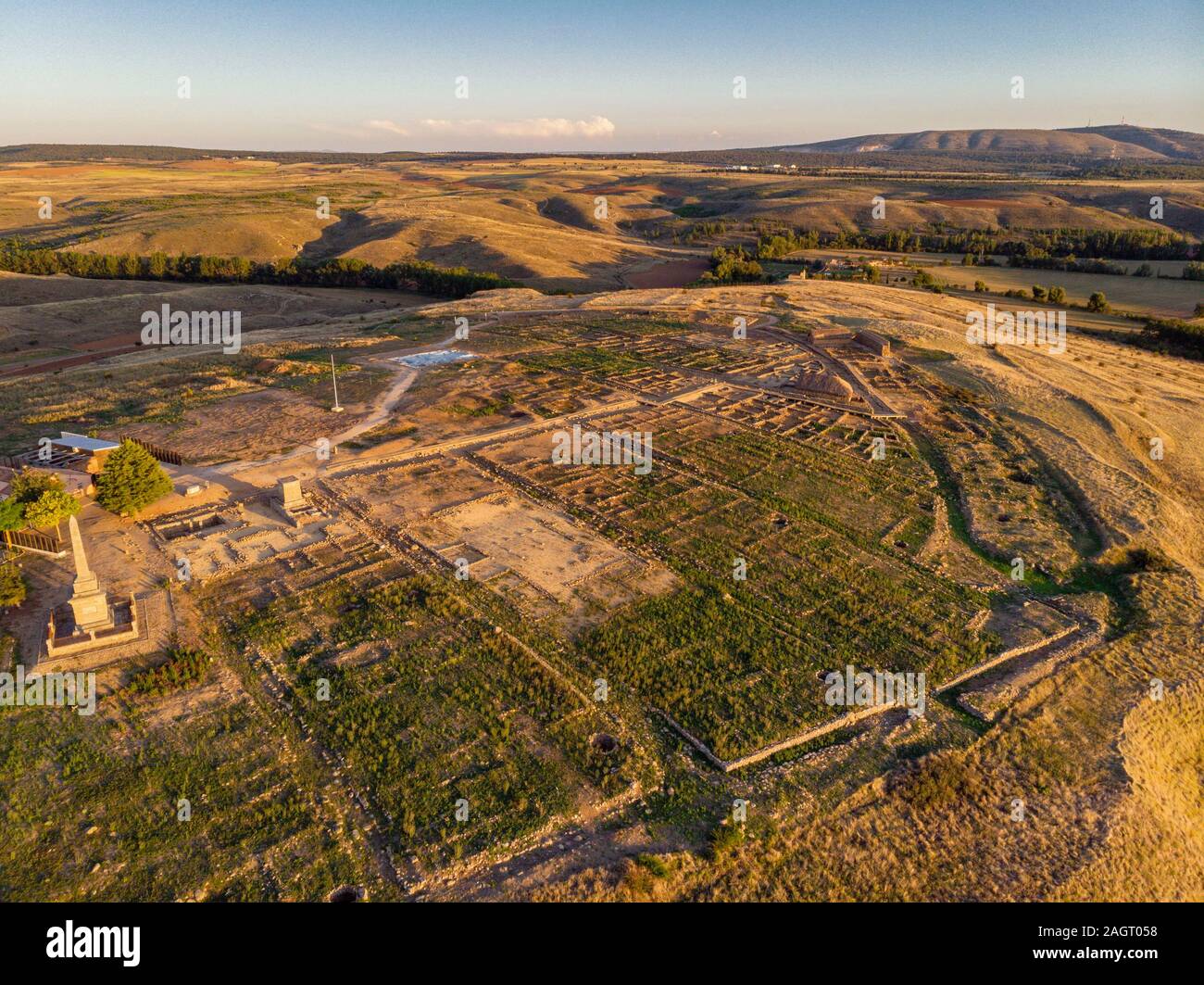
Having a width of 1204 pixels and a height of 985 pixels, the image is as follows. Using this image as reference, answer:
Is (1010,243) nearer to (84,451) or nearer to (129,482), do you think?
(129,482)

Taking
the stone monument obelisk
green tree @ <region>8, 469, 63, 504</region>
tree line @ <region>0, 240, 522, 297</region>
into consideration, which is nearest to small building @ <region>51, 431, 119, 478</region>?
green tree @ <region>8, 469, 63, 504</region>

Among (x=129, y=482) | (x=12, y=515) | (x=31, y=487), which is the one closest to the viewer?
(x=12, y=515)

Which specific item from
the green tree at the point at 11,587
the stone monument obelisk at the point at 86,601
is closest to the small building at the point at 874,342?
the stone monument obelisk at the point at 86,601

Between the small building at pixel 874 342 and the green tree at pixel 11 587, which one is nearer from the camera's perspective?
the green tree at pixel 11 587

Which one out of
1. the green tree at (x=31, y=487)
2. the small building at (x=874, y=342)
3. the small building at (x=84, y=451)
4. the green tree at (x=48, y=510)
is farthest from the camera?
the small building at (x=874, y=342)

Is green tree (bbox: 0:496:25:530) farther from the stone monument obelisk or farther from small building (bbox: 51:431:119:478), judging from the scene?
small building (bbox: 51:431:119:478)

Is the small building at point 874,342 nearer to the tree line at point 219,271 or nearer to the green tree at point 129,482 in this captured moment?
the tree line at point 219,271

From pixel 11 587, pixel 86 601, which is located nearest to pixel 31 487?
pixel 11 587
